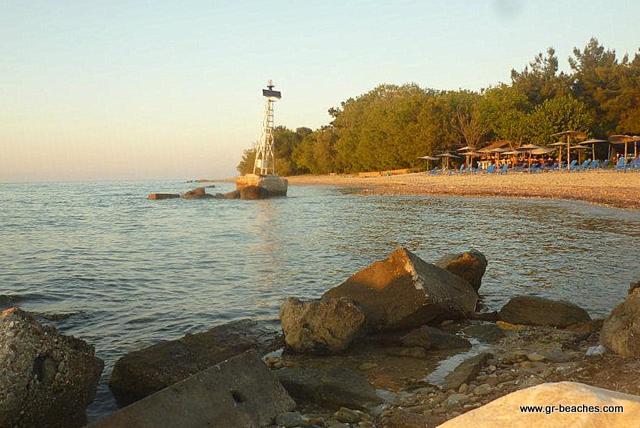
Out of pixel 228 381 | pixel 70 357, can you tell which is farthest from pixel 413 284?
pixel 70 357

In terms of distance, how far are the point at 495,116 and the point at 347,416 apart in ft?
219

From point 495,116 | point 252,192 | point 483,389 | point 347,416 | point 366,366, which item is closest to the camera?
point 347,416

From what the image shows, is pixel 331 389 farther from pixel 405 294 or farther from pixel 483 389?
pixel 405 294

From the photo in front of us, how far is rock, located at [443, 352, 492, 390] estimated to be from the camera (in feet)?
19.2

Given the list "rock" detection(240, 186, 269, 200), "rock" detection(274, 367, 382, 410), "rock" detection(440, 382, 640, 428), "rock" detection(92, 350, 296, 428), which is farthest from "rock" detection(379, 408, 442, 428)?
"rock" detection(240, 186, 269, 200)

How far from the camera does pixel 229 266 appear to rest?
15258 mm

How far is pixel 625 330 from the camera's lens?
6.02 metres

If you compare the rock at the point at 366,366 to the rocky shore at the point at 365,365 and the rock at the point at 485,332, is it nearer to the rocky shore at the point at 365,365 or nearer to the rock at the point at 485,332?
the rocky shore at the point at 365,365

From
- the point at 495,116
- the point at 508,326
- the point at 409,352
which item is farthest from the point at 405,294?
the point at 495,116

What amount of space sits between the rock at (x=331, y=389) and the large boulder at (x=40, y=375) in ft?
6.89

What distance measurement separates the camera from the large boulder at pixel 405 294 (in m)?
8.09

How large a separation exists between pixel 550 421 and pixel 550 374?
13.4 ft

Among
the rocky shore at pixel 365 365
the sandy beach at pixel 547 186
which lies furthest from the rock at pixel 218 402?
the sandy beach at pixel 547 186

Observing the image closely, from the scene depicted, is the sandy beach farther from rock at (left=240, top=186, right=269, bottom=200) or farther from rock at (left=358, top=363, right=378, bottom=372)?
rock at (left=358, top=363, right=378, bottom=372)
